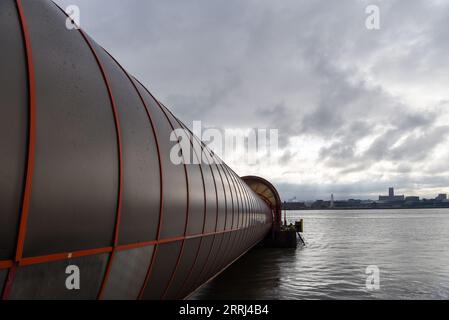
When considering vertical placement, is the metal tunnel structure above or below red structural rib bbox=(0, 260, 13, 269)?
above

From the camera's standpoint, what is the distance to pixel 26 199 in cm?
346

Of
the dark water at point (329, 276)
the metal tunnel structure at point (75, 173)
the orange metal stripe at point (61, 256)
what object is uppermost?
the metal tunnel structure at point (75, 173)

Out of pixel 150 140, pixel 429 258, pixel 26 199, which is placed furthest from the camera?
pixel 429 258

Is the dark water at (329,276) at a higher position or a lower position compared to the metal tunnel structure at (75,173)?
lower

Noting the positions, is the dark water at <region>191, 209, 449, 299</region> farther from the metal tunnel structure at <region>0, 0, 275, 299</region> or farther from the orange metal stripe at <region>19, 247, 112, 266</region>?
the orange metal stripe at <region>19, 247, 112, 266</region>

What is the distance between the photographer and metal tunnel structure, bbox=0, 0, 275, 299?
3.52 m

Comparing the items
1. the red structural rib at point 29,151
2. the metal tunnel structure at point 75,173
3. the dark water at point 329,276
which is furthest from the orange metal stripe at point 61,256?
the dark water at point 329,276

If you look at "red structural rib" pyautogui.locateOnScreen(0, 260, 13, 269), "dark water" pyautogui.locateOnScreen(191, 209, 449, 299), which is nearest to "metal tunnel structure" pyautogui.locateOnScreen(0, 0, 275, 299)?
"red structural rib" pyautogui.locateOnScreen(0, 260, 13, 269)

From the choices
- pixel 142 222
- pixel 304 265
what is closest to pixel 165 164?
pixel 142 222

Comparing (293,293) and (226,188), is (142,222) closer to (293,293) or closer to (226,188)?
(226,188)

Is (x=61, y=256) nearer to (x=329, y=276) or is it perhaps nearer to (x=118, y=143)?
(x=118, y=143)

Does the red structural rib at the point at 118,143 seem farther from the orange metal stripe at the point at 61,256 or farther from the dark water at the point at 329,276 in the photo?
the dark water at the point at 329,276

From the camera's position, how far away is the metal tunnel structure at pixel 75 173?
11.5ft
